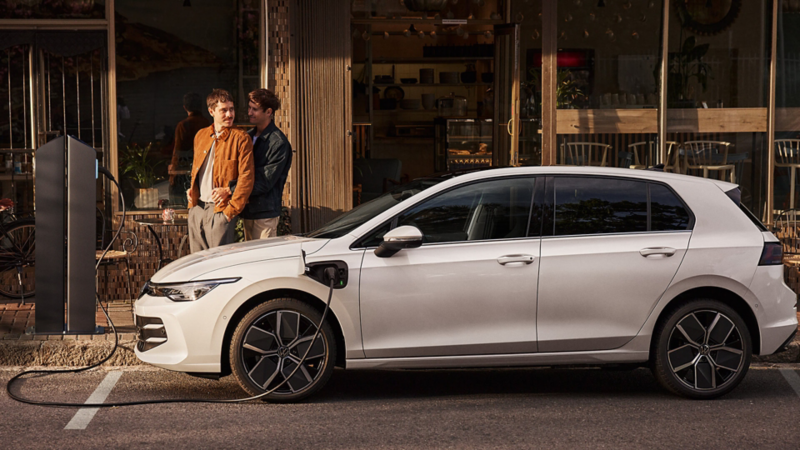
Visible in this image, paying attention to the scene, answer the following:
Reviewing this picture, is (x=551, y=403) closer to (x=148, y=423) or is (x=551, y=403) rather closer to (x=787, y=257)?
(x=148, y=423)

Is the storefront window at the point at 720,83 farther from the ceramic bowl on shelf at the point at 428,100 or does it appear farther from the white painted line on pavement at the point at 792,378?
the ceramic bowl on shelf at the point at 428,100

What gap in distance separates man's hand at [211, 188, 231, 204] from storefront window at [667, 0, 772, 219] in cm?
555

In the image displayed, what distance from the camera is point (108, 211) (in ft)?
33.9

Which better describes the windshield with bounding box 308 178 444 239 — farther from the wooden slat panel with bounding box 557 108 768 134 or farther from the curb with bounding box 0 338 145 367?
the wooden slat panel with bounding box 557 108 768 134

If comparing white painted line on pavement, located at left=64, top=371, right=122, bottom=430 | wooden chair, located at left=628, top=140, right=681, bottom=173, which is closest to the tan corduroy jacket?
white painted line on pavement, located at left=64, top=371, right=122, bottom=430

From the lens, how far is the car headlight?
6223mm

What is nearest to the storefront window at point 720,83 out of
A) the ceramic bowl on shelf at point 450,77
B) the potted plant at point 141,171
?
the potted plant at point 141,171

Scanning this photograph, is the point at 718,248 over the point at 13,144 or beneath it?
beneath

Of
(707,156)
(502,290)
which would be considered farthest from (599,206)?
(707,156)

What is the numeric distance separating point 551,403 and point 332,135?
4.90 meters

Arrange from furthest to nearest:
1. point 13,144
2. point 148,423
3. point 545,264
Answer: point 13,144
point 545,264
point 148,423

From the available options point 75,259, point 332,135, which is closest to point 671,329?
point 75,259

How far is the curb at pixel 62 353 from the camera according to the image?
24.7ft

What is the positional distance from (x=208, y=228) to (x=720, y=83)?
6262 millimetres
